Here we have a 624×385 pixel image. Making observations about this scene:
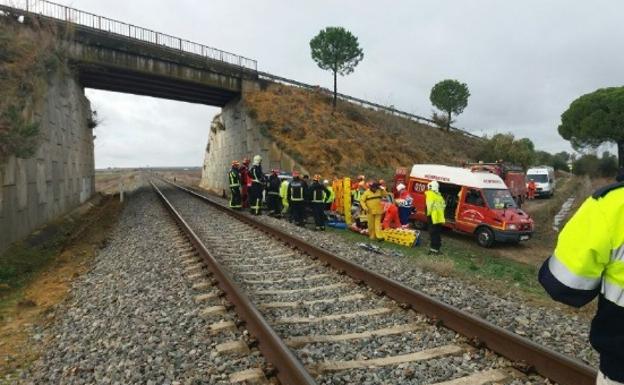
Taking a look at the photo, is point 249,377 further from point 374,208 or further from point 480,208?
point 480,208

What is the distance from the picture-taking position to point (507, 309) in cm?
604

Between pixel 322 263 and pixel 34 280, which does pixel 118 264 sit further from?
pixel 322 263

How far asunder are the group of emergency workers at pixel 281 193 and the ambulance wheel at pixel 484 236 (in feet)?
17.2

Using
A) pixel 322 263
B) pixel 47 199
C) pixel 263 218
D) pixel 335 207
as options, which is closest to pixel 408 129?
pixel 335 207

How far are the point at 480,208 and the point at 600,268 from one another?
47.6 ft

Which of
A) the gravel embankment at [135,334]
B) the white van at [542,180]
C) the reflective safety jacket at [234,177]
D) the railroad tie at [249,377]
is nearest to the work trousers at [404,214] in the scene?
the reflective safety jacket at [234,177]

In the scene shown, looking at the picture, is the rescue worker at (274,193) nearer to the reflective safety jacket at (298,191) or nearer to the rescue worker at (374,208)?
the reflective safety jacket at (298,191)

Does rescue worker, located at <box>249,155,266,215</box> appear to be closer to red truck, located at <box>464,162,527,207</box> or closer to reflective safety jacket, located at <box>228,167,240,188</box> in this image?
reflective safety jacket, located at <box>228,167,240,188</box>

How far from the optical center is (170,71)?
90.7 feet

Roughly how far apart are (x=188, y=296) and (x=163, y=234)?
250 inches

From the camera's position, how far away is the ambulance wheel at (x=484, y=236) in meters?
15.2

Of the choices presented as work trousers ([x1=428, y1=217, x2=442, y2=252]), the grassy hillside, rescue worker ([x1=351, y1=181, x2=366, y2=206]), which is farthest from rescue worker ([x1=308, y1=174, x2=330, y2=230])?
the grassy hillside

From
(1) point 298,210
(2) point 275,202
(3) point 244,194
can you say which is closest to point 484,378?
(1) point 298,210

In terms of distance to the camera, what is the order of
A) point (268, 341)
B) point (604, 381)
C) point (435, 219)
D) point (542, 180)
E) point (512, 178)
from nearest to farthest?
point (604, 381), point (268, 341), point (435, 219), point (512, 178), point (542, 180)
